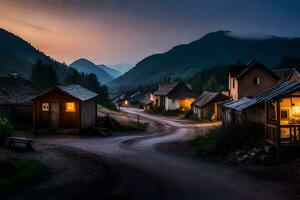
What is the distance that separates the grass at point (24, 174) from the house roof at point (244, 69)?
34834 millimetres

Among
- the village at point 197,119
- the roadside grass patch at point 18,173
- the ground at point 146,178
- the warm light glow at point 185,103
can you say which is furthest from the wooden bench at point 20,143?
the warm light glow at point 185,103

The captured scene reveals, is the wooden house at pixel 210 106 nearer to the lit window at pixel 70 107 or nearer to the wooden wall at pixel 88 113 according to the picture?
the wooden wall at pixel 88 113

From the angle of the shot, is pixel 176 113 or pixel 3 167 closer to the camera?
pixel 3 167

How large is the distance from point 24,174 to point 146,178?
524 cm

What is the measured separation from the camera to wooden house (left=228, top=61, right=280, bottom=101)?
47.2 metres

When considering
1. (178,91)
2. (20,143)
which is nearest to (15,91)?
(20,143)

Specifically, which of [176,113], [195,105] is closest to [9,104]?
[195,105]

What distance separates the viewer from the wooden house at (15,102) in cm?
3819

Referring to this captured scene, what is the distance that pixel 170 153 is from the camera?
2486cm

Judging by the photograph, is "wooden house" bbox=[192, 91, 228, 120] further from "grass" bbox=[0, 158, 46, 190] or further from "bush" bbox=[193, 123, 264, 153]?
"grass" bbox=[0, 158, 46, 190]

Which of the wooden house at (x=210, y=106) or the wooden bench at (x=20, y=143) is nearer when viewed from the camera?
the wooden bench at (x=20, y=143)

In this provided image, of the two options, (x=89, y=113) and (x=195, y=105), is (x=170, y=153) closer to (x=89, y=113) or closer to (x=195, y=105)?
(x=89, y=113)

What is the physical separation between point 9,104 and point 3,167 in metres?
24.9

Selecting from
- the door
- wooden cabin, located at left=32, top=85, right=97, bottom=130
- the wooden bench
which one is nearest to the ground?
the wooden bench
